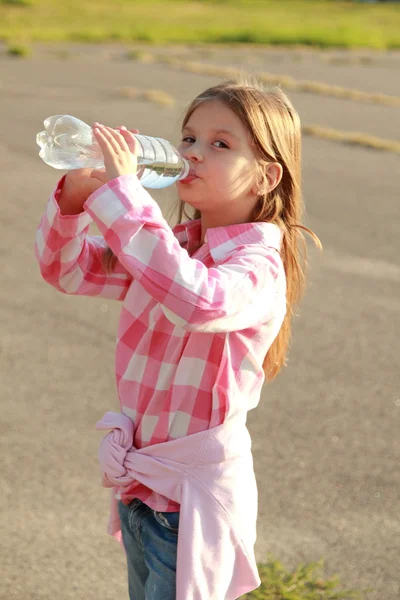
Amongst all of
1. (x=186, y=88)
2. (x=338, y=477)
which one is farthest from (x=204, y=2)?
(x=338, y=477)

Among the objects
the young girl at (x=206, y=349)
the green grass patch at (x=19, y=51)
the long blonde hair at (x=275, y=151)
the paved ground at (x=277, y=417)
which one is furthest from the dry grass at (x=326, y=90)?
the young girl at (x=206, y=349)

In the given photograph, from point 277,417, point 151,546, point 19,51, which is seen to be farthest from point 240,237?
point 19,51

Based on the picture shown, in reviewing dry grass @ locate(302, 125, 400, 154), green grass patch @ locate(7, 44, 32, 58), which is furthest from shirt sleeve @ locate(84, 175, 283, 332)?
green grass patch @ locate(7, 44, 32, 58)

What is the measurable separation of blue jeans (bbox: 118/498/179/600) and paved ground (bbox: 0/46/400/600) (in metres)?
0.95

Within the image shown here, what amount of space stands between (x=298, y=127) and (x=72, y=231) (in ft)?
1.96

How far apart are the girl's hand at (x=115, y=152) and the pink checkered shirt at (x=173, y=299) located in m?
0.03

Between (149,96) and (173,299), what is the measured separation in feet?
43.1

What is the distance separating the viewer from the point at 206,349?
2.18 metres

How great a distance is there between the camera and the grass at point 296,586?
3.25m

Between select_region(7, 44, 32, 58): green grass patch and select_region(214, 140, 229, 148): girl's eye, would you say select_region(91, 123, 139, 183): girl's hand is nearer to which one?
select_region(214, 140, 229, 148): girl's eye

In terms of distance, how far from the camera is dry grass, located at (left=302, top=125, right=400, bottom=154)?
12.4 metres

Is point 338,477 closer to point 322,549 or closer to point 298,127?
point 322,549

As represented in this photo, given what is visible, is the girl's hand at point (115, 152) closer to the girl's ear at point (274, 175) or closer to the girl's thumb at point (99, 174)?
the girl's thumb at point (99, 174)

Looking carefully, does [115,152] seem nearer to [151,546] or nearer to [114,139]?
[114,139]
